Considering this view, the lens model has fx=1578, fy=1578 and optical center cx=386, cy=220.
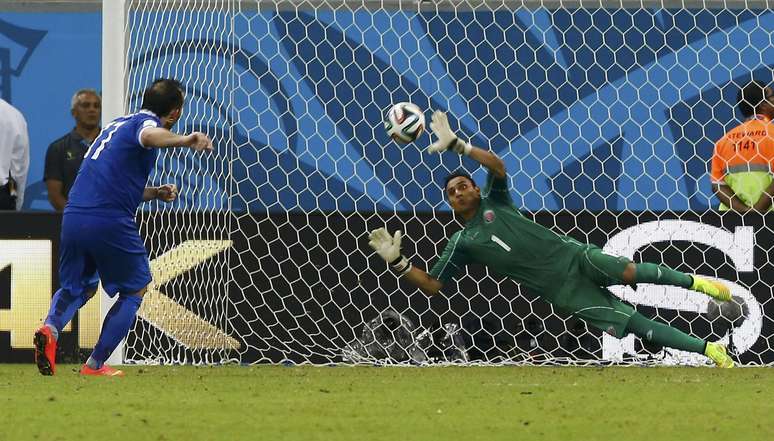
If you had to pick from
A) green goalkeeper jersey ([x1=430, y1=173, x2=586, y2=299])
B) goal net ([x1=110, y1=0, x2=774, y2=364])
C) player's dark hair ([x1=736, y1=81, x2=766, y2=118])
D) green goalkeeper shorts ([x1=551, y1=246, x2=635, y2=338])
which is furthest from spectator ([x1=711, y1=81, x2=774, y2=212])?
green goalkeeper jersey ([x1=430, y1=173, x2=586, y2=299])

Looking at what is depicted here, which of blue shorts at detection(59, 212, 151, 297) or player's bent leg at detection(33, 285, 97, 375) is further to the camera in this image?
blue shorts at detection(59, 212, 151, 297)

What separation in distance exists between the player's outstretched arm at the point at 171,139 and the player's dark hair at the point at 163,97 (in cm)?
31

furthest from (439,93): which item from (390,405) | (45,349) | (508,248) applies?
(390,405)

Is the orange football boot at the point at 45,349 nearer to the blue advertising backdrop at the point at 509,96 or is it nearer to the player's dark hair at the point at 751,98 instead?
the blue advertising backdrop at the point at 509,96

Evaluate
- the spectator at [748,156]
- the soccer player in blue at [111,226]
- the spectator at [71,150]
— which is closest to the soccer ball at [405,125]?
the soccer player in blue at [111,226]

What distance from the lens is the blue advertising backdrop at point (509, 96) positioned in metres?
11.7

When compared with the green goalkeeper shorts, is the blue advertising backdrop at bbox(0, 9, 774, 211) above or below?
above

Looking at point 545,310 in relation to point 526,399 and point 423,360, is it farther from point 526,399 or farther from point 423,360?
point 526,399

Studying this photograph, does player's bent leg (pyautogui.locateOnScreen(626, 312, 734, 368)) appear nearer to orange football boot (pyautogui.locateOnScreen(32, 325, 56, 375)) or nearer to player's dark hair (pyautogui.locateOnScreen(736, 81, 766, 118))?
player's dark hair (pyautogui.locateOnScreen(736, 81, 766, 118))

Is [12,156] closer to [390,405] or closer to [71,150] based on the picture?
[71,150]

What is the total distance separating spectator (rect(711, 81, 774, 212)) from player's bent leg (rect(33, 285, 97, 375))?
4.40 m

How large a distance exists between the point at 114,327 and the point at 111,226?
0.55 metres

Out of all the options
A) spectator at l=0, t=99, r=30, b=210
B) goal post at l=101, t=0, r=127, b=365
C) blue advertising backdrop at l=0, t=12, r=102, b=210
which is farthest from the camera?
blue advertising backdrop at l=0, t=12, r=102, b=210

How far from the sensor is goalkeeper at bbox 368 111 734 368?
9469 millimetres
